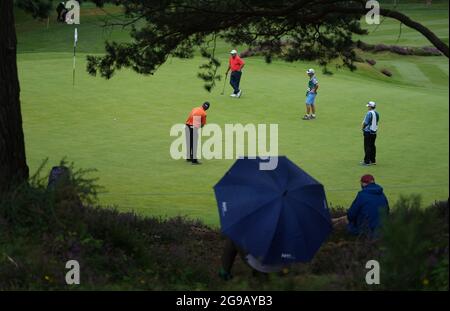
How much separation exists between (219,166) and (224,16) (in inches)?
399

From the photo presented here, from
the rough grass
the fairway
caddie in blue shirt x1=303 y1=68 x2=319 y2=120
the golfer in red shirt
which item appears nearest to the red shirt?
the golfer in red shirt

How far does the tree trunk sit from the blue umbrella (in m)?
4.52

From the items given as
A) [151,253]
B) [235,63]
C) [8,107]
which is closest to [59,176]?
[151,253]

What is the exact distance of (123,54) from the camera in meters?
16.3

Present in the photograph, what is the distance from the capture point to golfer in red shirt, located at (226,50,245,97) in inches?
1358

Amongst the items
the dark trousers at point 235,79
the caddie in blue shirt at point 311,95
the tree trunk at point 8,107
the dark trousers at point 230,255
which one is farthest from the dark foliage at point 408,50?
the dark trousers at point 230,255

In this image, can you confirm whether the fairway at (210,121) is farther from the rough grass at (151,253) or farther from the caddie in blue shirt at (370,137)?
the rough grass at (151,253)

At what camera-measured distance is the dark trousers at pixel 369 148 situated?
25359 mm

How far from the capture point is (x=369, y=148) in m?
25.5

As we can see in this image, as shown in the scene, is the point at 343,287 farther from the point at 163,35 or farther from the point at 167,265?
the point at 163,35

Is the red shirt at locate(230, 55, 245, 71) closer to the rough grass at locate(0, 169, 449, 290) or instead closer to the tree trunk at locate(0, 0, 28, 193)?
the tree trunk at locate(0, 0, 28, 193)
